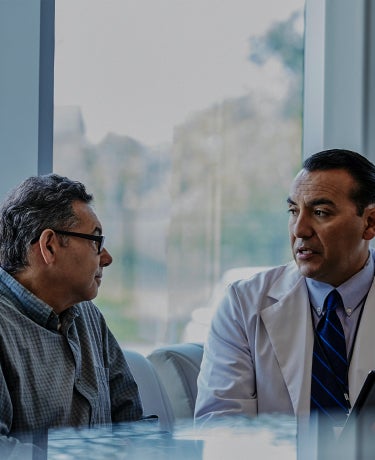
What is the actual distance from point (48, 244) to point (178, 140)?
169 cm

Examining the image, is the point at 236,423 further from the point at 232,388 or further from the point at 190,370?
the point at 190,370

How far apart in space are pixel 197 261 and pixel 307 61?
3.21 ft

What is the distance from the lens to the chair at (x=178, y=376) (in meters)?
2.50

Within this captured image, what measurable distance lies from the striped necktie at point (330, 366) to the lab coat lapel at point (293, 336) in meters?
0.02

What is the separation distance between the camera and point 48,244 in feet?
6.45

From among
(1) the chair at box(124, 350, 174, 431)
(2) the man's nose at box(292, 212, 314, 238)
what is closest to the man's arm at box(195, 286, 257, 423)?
(1) the chair at box(124, 350, 174, 431)

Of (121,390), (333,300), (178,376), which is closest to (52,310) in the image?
(121,390)

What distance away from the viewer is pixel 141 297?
3.43m

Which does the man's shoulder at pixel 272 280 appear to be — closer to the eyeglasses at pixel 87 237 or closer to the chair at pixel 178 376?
the chair at pixel 178 376

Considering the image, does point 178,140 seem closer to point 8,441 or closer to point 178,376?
point 178,376

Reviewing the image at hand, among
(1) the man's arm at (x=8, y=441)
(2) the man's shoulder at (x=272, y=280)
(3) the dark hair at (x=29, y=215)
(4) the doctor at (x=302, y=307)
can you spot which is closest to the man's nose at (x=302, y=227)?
(4) the doctor at (x=302, y=307)

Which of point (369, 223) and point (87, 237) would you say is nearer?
point (87, 237)

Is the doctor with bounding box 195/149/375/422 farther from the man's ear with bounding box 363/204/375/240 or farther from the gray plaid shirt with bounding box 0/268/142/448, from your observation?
the gray plaid shirt with bounding box 0/268/142/448

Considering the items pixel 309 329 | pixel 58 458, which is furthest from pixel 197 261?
pixel 58 458
